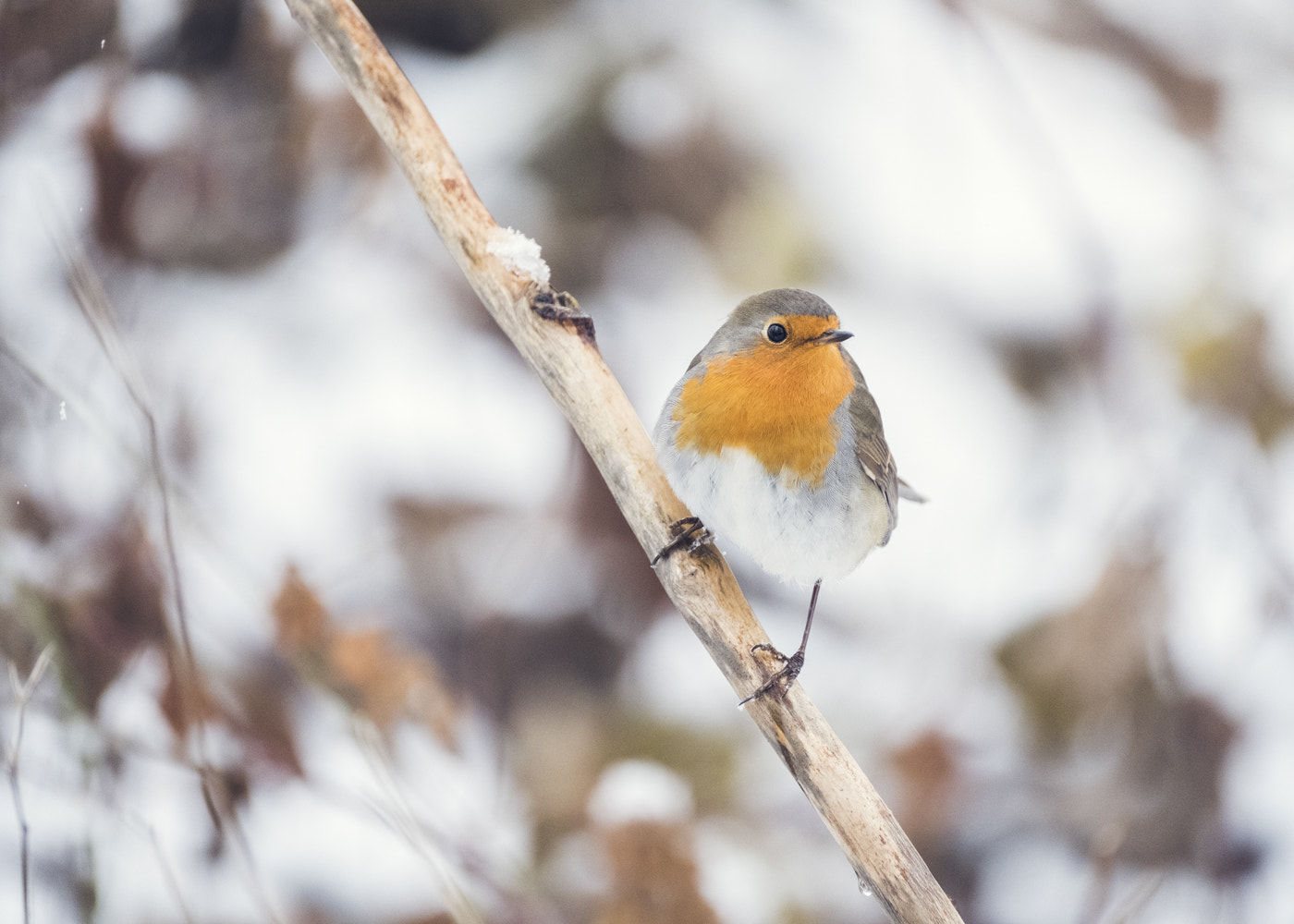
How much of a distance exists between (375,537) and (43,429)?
835 millimetres

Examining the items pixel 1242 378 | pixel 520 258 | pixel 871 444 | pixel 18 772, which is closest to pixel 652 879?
pixel 871 444

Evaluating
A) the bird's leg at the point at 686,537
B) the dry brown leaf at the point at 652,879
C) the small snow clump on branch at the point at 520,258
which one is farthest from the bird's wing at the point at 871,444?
the dry brown leaf at the point at 652,879

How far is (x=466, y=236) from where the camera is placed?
0.98 meters

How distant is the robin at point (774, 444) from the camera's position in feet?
3.38

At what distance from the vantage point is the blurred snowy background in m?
1.81

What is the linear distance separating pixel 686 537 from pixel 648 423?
3.87 feet

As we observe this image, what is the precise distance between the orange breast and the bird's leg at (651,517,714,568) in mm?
97

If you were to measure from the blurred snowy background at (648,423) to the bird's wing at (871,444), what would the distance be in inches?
24.4

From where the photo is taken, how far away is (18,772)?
124cm

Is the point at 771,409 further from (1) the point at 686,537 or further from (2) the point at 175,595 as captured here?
(2) the point at 175,595

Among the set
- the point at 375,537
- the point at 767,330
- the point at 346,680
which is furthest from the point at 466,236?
the point at 375,537

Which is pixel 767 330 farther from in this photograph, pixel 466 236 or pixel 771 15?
pixel 771 15

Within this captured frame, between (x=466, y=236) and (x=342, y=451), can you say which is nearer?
(x=466, y=236)

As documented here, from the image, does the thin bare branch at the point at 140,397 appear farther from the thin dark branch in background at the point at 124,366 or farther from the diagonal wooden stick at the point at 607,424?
the diagonal wooden stick at the point at 607,424
